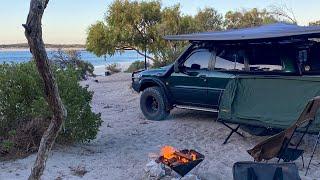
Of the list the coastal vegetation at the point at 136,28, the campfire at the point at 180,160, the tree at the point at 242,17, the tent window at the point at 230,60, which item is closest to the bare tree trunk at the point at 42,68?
the campfire at the point at 180,160

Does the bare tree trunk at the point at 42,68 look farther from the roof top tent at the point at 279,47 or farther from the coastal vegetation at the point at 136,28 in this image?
the coastal vegetation at the point at 136,28

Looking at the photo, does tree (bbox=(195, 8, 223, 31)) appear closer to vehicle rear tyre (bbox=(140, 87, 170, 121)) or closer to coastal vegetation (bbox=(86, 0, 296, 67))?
coastal vegetation (bbox=(86, 0, 296, 67))

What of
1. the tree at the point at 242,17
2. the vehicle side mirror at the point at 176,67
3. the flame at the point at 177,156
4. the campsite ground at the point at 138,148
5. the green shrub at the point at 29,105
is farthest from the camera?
the tree at the point at 242,17

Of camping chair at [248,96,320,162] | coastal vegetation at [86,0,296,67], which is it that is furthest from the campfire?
coastal vegetation at [86,0,296,67]

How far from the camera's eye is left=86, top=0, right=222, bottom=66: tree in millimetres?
23094

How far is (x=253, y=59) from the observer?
8.92m

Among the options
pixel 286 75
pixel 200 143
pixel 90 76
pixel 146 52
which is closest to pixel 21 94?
pixel 200 143

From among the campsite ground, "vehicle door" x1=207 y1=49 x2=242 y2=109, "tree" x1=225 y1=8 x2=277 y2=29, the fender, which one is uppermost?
"tree" x1=225 y1=8 x2=277 y2=29

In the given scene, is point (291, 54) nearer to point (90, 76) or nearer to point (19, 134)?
point (19, 134)

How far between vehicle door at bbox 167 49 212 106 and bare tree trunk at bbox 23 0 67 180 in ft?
17.6

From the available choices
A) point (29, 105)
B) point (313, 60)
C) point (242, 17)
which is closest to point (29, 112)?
point (29, 105)

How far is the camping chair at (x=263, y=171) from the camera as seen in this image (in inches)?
205

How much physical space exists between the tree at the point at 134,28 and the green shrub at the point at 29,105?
50.0 feet

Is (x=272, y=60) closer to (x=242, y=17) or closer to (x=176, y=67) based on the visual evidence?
(x=176, y=67)
